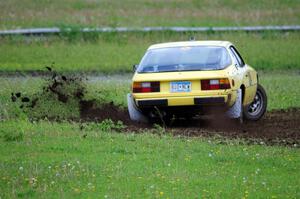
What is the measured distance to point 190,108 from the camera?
15594 millimetres

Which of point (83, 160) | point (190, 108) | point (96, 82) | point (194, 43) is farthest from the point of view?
point (96, 82)

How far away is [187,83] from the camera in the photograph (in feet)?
50.6

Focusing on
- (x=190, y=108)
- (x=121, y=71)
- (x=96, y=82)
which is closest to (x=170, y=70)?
(x=190, y=108)

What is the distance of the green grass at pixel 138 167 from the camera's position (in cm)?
1076

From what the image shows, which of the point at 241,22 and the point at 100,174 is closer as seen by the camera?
the point at 100,174

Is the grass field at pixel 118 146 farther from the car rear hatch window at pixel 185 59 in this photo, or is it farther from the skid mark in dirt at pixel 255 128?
the car rear hatch window at pixel 185 59

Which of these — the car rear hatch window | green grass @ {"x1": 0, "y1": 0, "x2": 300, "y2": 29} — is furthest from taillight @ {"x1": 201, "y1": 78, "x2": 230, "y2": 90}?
green grass @ {"x1": 0, "y1": 0, "x2": 300, "y2": 29}

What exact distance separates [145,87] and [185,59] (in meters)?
0.90

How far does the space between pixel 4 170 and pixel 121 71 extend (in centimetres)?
1612

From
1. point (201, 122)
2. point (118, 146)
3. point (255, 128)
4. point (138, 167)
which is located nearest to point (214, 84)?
point (255, 128)

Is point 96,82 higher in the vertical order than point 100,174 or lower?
lower

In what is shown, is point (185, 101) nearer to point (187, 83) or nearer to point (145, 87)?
point (187, 83)

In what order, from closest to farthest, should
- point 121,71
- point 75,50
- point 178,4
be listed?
point 121,71
point 75,50
point 178,4

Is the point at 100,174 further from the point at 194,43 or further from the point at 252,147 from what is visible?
the point at 194,43
